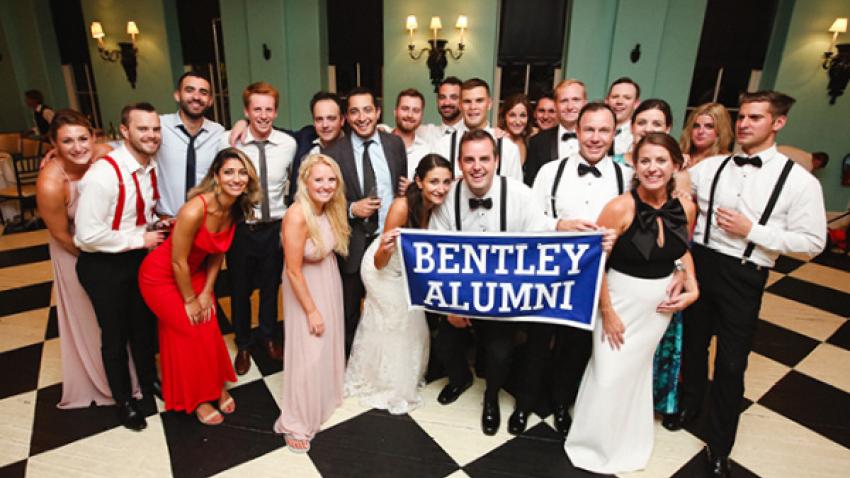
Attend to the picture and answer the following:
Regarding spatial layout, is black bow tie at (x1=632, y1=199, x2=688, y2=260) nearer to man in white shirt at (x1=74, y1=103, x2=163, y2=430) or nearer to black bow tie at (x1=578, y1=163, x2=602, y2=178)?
black bow tie at (x1=578, y1=163, x2=602, y2=178)

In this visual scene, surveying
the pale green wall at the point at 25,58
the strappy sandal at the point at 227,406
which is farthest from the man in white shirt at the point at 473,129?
the pale green wall at the point at 25,58

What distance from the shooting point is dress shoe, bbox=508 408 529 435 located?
2389 millimetres

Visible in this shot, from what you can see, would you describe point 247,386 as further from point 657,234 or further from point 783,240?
point 783,240

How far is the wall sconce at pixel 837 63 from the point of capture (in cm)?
602

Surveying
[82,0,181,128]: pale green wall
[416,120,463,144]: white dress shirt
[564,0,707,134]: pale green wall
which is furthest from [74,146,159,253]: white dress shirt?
[82,0,181,128]: pale green wall

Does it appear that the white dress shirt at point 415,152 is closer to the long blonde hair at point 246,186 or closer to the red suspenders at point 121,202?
the long blonde hair at point 246,186

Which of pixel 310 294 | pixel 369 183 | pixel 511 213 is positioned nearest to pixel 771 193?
pixel 511 213

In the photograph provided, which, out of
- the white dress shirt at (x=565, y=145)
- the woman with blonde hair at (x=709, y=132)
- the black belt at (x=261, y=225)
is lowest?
the black belt at (x=261, y=225)

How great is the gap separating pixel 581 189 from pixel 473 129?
849 millimetres

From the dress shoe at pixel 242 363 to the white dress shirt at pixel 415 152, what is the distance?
1558mm

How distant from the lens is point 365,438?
232 centimetres

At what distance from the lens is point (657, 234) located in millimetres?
1898

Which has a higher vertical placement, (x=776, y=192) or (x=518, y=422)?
(x=776, y=192)

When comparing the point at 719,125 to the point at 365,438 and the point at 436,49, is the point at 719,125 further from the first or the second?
the point at 436,49
